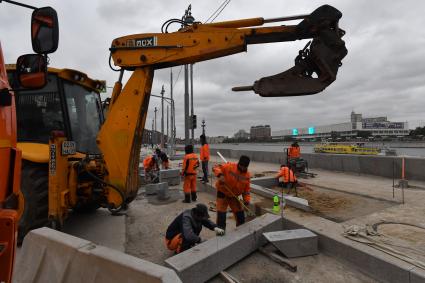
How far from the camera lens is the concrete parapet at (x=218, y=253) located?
416 centimetres

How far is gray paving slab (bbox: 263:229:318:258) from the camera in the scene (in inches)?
199

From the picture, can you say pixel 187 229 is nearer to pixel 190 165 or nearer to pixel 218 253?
pixel 218 253

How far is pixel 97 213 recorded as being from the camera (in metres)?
7.71

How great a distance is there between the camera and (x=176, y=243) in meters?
5.02

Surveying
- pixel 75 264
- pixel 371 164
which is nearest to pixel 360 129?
pixel 371 164

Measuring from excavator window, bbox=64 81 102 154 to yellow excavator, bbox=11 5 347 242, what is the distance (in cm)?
10

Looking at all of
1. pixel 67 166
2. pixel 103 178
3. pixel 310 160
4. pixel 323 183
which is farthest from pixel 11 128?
pixel 310 160

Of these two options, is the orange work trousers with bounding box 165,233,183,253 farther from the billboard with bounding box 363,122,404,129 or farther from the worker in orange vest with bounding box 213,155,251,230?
the billboard with bounding box 363,122,404,129

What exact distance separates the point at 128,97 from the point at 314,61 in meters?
3.02

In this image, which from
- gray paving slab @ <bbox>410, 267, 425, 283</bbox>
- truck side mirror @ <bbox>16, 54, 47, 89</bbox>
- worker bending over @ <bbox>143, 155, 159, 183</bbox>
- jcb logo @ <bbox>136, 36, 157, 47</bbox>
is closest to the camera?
truck side mirror @ <bbox>16, 54, 47, 89</bbox>

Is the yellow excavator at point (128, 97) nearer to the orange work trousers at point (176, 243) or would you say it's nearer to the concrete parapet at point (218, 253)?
the orange work trousers at point (176, 243)

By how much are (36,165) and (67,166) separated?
51 centimetres

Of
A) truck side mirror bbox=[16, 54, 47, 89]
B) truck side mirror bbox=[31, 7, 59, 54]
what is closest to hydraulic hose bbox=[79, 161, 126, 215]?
truck side mirror bbox=[16, 54, 47, 89]

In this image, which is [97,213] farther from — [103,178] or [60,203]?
[60,203]
